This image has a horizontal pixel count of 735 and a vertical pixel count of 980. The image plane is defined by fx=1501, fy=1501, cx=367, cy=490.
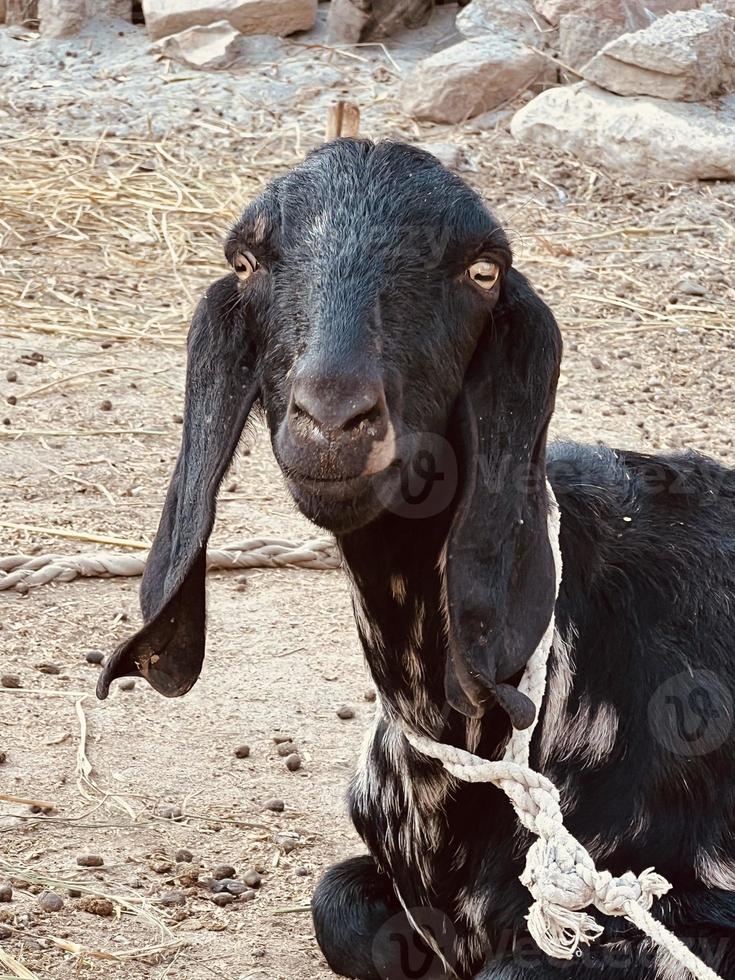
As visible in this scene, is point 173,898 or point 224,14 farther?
point 224,14

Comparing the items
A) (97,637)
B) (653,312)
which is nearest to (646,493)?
(97,637)

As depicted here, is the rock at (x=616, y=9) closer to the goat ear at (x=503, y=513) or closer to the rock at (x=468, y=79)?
the rock at (x=468, y=79)

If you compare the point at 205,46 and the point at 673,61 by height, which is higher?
the point at 673,61

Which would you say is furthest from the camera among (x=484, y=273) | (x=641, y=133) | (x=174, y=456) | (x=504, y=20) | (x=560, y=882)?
(x=504, y=20)

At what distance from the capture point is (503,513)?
269cm

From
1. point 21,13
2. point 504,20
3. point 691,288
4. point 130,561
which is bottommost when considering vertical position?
point 691,288

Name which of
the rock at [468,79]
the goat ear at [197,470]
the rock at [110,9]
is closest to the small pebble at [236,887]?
the goat ear at [197,470]

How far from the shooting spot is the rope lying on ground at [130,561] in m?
5.08

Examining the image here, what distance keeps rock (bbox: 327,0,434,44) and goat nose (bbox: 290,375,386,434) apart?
966cm

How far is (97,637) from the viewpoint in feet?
15.9

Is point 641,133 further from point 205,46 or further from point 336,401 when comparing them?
point 336,401

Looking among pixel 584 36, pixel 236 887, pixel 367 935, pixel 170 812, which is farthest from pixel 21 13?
pixel 367 935

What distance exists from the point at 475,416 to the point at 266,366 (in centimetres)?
41

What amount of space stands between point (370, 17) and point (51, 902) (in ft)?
30.5
